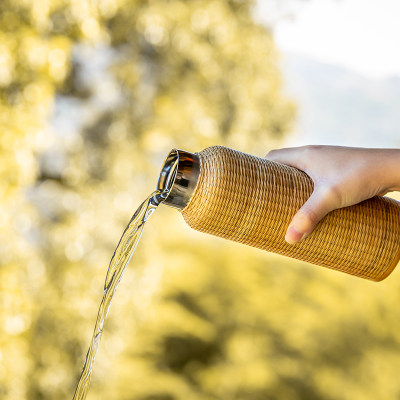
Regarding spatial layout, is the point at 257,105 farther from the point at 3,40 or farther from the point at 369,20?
the point at 3,40

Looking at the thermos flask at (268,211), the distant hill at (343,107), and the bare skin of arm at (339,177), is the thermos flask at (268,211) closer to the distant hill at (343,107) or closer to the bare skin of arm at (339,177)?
the bare skin of arm at (339,177)

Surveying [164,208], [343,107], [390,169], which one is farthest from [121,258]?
Answer: [343,107]

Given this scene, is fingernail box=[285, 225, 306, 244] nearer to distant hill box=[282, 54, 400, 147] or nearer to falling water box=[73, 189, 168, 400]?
falling water box=[73, 189, 168, 400]

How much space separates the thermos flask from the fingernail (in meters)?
0.01

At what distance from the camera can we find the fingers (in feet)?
2.49

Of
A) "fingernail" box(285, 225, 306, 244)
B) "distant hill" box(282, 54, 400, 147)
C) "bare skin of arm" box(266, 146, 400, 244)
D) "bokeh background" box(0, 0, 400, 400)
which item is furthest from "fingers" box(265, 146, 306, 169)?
"distant hill" box(282, 54, 400, 147)

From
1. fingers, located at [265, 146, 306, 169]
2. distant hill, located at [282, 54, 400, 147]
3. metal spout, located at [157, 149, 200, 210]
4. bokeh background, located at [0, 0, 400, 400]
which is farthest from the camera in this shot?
distant hill, located at [282, 54, 400, 147]

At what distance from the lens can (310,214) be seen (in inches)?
26.5

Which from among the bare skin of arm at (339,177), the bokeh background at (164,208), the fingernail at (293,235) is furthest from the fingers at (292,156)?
the bokeh background at (164,208)

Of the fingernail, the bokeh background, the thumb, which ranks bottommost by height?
the fingernail

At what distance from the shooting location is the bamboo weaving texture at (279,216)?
659mm

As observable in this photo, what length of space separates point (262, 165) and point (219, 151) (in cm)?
6

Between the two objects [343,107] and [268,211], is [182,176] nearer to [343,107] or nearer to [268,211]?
[268,211]

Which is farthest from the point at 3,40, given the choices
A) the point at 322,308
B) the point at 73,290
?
the point at 322,308
